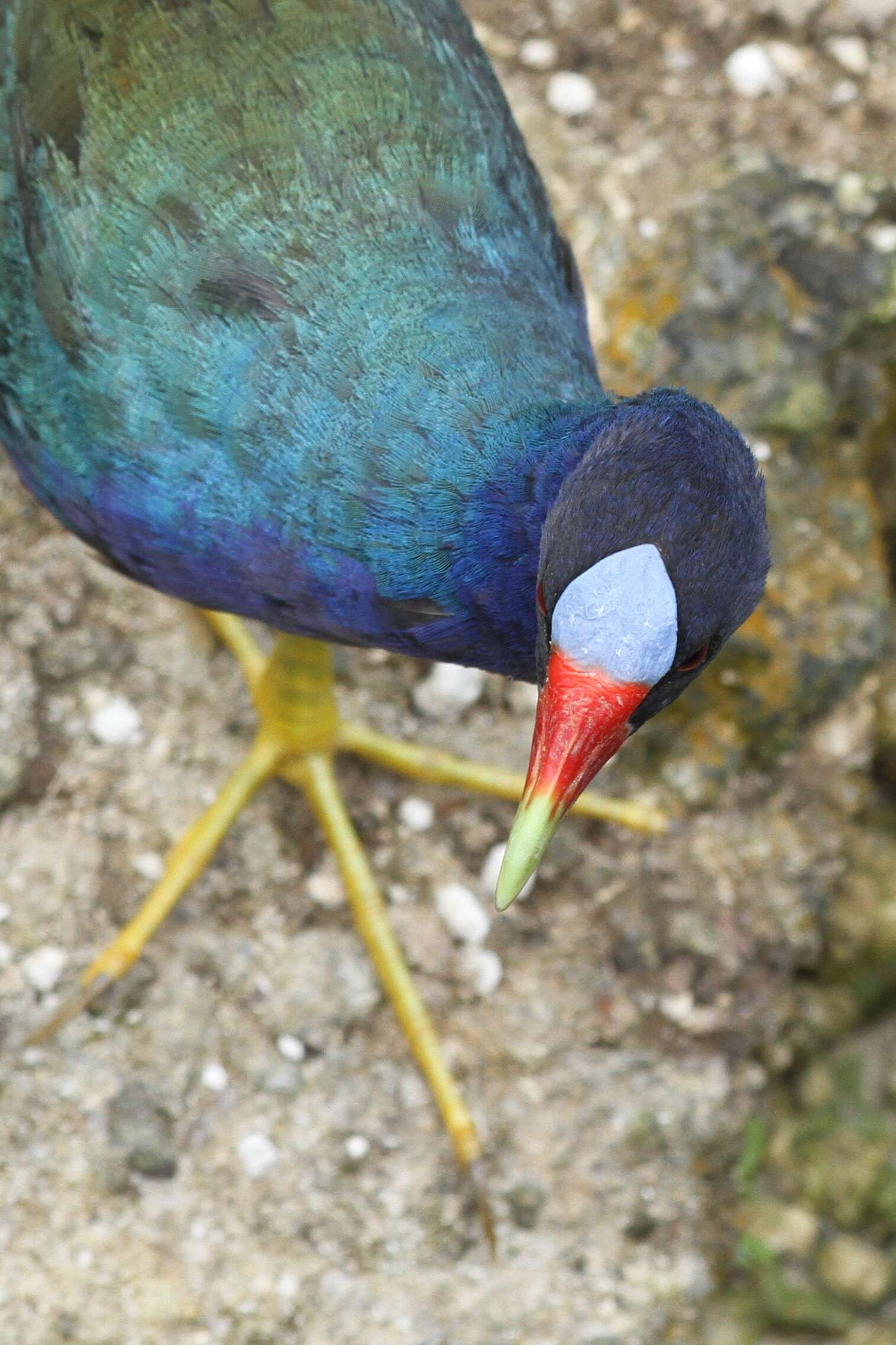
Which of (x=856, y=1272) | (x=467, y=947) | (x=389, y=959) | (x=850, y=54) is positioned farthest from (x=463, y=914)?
(x=850, y=54)

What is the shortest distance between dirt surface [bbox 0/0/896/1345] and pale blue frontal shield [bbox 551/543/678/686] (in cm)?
120

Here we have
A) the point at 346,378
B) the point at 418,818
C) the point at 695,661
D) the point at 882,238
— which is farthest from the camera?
the point at 882,238

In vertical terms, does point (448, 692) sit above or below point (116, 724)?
below

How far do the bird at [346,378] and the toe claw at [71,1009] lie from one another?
28.9 inches

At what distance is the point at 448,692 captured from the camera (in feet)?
9.62

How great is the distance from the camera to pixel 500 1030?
2.79 m

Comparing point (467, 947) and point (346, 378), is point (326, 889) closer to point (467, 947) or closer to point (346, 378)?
point (467, 947)

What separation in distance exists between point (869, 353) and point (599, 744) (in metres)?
1.66

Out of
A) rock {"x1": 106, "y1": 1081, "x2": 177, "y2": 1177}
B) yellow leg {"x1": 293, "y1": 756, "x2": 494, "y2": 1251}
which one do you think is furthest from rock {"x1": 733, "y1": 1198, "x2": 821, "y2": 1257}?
rock {"x1": 106, "y1": 1081, "x2": 177, "y2": 1177}

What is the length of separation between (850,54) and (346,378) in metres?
1.91

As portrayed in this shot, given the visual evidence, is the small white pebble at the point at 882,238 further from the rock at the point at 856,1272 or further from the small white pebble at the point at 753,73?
the rock at the point at 856,1272

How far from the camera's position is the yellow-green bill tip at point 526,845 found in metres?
1.74

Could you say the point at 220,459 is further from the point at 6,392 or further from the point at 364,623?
the point at 6,392

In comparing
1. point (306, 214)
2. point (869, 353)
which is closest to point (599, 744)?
point (306, 214)
